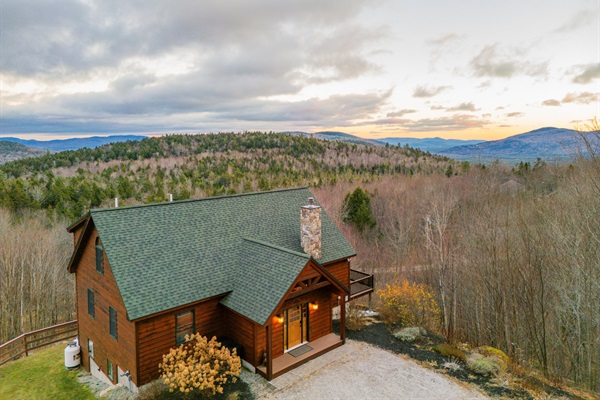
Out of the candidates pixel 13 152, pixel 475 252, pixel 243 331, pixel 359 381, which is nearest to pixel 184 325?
pixel 243 331

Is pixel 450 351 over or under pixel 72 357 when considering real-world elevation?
over

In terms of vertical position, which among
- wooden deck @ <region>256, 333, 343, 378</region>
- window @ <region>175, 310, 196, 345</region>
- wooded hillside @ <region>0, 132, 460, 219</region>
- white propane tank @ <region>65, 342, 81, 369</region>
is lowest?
white propane tank @ <region>65, 342, 81, 369</region>

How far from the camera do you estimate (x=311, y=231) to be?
15.2 meters

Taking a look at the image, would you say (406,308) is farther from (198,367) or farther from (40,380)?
(40,380)

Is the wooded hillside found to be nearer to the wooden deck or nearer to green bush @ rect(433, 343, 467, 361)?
the wooden deck

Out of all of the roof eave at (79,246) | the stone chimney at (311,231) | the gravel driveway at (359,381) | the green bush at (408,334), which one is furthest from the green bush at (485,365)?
the roof eave at (79,246)

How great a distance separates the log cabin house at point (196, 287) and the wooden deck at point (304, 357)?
0.04m

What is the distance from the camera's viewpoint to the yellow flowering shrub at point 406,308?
57.6 ft

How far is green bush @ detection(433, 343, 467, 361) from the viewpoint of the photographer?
13.9 meters

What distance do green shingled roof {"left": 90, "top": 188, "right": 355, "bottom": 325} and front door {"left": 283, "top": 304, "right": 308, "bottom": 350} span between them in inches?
81.0

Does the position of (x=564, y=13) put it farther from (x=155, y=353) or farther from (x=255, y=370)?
(x=155, y=353)

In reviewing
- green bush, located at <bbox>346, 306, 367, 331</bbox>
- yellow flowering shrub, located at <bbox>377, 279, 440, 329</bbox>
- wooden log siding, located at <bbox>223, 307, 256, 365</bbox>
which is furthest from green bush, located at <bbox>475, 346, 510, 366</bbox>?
wooden log siding, located at <bbox>223, 307, 256, 365</bbox>

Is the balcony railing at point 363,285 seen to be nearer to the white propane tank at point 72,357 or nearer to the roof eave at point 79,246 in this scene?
the roof eave at point 79,246

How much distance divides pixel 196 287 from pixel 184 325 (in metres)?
1.35
